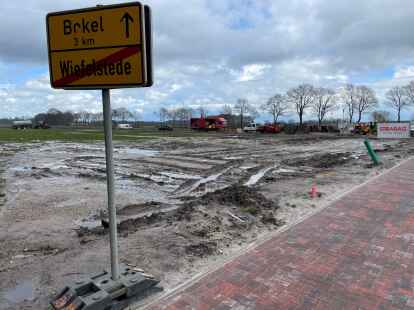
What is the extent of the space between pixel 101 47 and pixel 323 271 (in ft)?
12.2

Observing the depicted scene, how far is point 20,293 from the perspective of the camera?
13.1ft

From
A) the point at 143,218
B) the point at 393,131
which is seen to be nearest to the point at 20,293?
the point at 143,218

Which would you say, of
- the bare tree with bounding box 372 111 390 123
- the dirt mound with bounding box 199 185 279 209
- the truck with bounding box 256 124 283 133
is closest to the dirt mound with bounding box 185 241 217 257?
the dirt mound with bounding box 199 185 279 209

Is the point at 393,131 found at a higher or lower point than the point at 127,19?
lower

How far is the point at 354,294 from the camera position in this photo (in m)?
3.93

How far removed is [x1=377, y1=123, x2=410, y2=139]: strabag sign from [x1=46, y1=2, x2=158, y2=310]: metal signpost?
40734mm

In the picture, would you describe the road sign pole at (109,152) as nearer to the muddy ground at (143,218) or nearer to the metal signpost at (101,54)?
the metal signpost at (101,54)

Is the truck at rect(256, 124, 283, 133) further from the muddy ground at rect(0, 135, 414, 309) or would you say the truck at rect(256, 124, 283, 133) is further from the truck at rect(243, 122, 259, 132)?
→ the muddy ground at rect(0, 135, 414, 309)

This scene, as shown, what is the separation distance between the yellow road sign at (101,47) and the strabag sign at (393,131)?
4075cm

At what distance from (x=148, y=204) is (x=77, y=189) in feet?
10.4

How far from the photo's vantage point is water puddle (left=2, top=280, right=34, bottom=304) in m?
3.86

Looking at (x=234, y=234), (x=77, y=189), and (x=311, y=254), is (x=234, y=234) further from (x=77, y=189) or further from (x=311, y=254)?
(x=77, y=189)

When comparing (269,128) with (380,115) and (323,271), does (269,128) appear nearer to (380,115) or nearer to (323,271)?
(380,115)

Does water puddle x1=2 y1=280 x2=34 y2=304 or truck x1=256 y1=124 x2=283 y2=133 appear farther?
truck x1=256 y1=124 x2=283 y2=133
